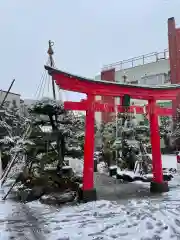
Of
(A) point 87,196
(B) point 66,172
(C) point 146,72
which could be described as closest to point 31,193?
(B) point 66,172

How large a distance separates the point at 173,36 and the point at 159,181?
2018 centimetres

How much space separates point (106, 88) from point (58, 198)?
3716 mm

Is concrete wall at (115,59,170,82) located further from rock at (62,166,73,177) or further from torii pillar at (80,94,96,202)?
torii pillar at (80,94,96,202)

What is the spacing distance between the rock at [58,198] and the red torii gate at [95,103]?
42 centimetres

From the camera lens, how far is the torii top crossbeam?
8.34 meters

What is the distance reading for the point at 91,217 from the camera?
6777 mm

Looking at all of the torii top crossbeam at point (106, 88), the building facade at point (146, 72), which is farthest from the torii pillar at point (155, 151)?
the building facade at point (146, 72)

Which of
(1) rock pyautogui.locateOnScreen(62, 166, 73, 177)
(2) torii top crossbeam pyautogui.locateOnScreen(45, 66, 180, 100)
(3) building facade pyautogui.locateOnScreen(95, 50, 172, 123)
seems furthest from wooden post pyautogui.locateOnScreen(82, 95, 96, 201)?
(3) building facade pyautogui.locateOnScreen(95, 50, 172, 123)

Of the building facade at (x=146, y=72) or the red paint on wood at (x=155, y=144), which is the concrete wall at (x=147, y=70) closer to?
the building facade at (x=146, y=72)

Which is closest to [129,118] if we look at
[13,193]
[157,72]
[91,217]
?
[13,193]

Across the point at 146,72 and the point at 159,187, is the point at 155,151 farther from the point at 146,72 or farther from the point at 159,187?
the point at 146,72

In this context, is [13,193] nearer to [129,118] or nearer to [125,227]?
[125,227]

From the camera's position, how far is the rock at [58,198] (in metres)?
8.13

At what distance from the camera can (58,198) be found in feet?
26.8
